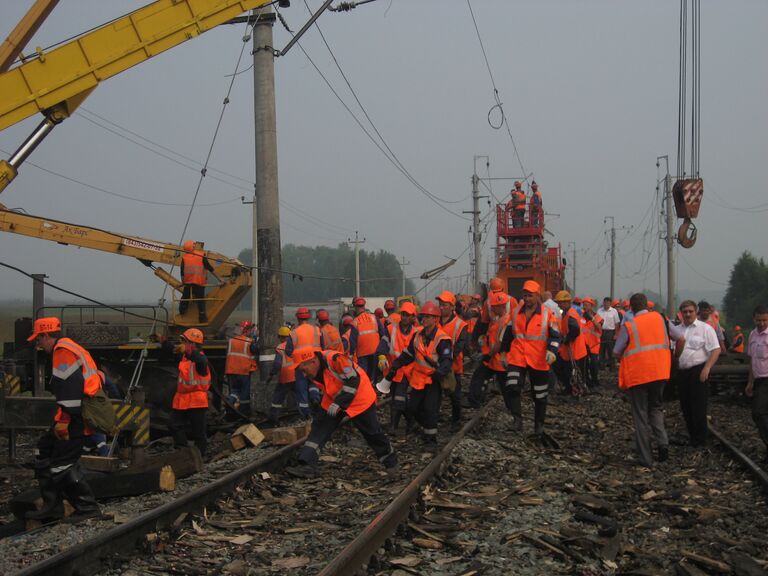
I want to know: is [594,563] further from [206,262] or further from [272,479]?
[206,262]

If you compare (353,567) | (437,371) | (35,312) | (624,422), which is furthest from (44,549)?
(624,422)

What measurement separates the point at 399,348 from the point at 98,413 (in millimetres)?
4925

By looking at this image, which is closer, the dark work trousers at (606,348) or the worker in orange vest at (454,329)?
the worker in orange vest at (454,329)

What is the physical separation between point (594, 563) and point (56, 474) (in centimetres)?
454

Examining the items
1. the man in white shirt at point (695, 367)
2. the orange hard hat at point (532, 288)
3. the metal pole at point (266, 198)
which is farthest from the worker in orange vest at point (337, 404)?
the metal pole at point (266, 198)

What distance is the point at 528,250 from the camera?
26.5m

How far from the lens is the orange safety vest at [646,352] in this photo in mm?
8703

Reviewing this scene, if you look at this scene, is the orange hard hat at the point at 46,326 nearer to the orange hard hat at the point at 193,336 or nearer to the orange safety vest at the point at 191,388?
the orange safety vest at the point at 191,388

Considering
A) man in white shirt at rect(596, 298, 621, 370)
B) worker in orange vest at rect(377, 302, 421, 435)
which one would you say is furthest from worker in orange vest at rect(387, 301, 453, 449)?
man in white shirt at rect(596, 298, 621, 370)

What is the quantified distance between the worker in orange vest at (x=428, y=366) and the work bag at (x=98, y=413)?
4014mm

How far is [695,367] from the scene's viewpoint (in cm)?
987

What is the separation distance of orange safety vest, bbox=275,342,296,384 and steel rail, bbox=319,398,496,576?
5085 millimetres

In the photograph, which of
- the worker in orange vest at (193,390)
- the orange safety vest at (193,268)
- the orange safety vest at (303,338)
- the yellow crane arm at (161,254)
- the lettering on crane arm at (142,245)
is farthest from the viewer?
the orange safety vest at (193,268)

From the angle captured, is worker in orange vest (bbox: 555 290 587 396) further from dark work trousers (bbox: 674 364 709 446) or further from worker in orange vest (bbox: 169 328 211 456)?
worker in orange vest (bbox: 169 328 211 456)
